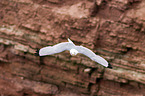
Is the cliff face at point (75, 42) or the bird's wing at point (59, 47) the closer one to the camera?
the bird's wing at point (59, 47)

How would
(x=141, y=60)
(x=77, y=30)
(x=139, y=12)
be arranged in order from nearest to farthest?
(x=139, y=12) < (x=141, y=60) < (x=77, y=30)

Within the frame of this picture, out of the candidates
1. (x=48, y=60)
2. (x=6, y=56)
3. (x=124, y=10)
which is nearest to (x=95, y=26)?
(x=124, y=10)

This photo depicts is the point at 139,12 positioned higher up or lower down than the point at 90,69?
higher up

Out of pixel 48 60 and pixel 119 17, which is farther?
pixel 48 60

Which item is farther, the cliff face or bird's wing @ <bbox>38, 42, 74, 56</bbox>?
the cliff face

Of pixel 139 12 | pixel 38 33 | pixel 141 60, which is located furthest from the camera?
pixel 38 33

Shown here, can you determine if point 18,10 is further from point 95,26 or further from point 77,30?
point 95,26

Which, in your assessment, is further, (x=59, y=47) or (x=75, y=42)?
(x=75, y=42)

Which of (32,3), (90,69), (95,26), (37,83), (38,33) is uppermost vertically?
(32,3)
